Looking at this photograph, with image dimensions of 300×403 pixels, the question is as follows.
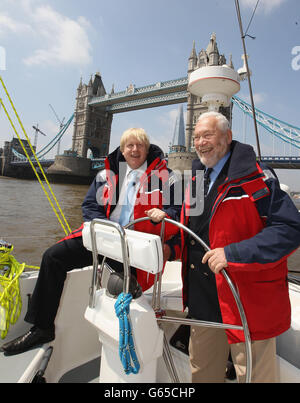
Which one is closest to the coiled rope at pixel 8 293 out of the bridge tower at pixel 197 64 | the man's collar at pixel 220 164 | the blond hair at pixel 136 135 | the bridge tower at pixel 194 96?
the blond hair at pixel 136 135

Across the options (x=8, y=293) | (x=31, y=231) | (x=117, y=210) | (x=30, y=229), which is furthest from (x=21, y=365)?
(x=30, y=229)

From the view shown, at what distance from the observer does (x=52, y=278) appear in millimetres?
1662

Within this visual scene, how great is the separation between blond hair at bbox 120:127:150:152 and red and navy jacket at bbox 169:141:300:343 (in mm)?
738

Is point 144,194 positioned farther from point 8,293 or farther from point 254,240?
point 8,293

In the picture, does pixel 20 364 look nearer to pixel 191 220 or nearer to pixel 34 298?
pixel 34 298

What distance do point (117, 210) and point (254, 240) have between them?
3.31 ft

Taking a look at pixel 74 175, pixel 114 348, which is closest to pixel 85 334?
pixel 114 348

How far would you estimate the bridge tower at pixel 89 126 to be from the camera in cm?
5559

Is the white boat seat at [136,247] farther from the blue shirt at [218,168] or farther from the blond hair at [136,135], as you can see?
the blond hair at [136,135]

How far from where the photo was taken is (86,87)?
58.2 metres

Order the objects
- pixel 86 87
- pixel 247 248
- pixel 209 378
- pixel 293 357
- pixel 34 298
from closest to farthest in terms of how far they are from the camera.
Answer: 1. pixel 247 248
2. pixel 209 378
3. pixel 293 357
4. pixel 34 298
5. pixel 86 87

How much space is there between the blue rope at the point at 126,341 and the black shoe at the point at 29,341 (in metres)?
0.87

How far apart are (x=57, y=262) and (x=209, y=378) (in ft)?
3.53

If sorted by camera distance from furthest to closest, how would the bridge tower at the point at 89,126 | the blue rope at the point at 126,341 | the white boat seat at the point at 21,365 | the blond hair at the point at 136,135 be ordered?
the bridge tower at the point at 89,126, the blond hair at the point at 136,135, the white boat seat at the point at 21,365, the blue rope at the point at 126,341
